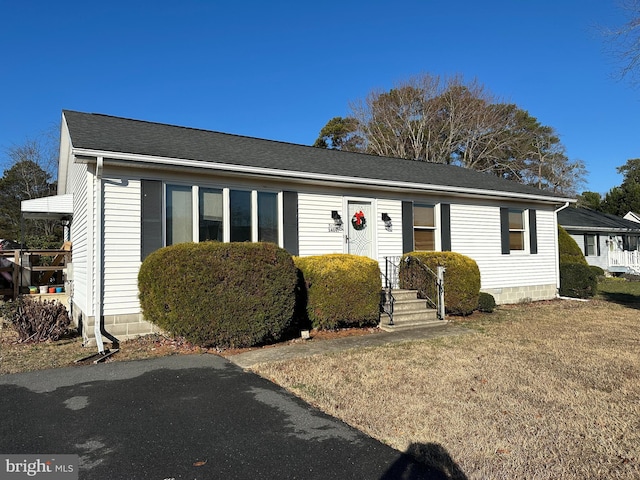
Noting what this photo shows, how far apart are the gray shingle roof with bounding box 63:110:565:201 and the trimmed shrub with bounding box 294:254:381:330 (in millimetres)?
2278

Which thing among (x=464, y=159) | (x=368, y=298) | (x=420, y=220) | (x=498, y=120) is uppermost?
(x=498, y=120)

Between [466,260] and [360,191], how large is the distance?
287cm

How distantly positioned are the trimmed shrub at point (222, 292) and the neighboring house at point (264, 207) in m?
1.15

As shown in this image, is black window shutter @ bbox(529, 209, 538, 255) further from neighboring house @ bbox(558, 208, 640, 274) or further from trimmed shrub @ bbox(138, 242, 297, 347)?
neighboring house @ bbox(558, 208, 640, 274)

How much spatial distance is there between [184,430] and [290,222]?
222 inches

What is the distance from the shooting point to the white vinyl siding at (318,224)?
29.2 ft

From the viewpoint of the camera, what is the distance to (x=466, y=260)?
367 inches

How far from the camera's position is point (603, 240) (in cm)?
2411

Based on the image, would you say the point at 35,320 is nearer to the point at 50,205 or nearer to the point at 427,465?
the point at 50,205

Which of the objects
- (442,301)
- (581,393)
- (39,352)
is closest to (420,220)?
(442,301)

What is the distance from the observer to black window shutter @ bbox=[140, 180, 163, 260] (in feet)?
23.5

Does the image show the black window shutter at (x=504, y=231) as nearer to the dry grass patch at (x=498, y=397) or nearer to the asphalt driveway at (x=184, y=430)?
the dry grass patch at (x=498, y=397)

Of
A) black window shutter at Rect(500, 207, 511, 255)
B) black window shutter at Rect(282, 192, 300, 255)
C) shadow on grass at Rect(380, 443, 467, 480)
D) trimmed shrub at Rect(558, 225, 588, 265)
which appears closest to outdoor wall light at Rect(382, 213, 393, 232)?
black window shutter at Rect(282, 192, 300, 255)

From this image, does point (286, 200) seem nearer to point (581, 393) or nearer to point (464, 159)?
point (581, 393)
